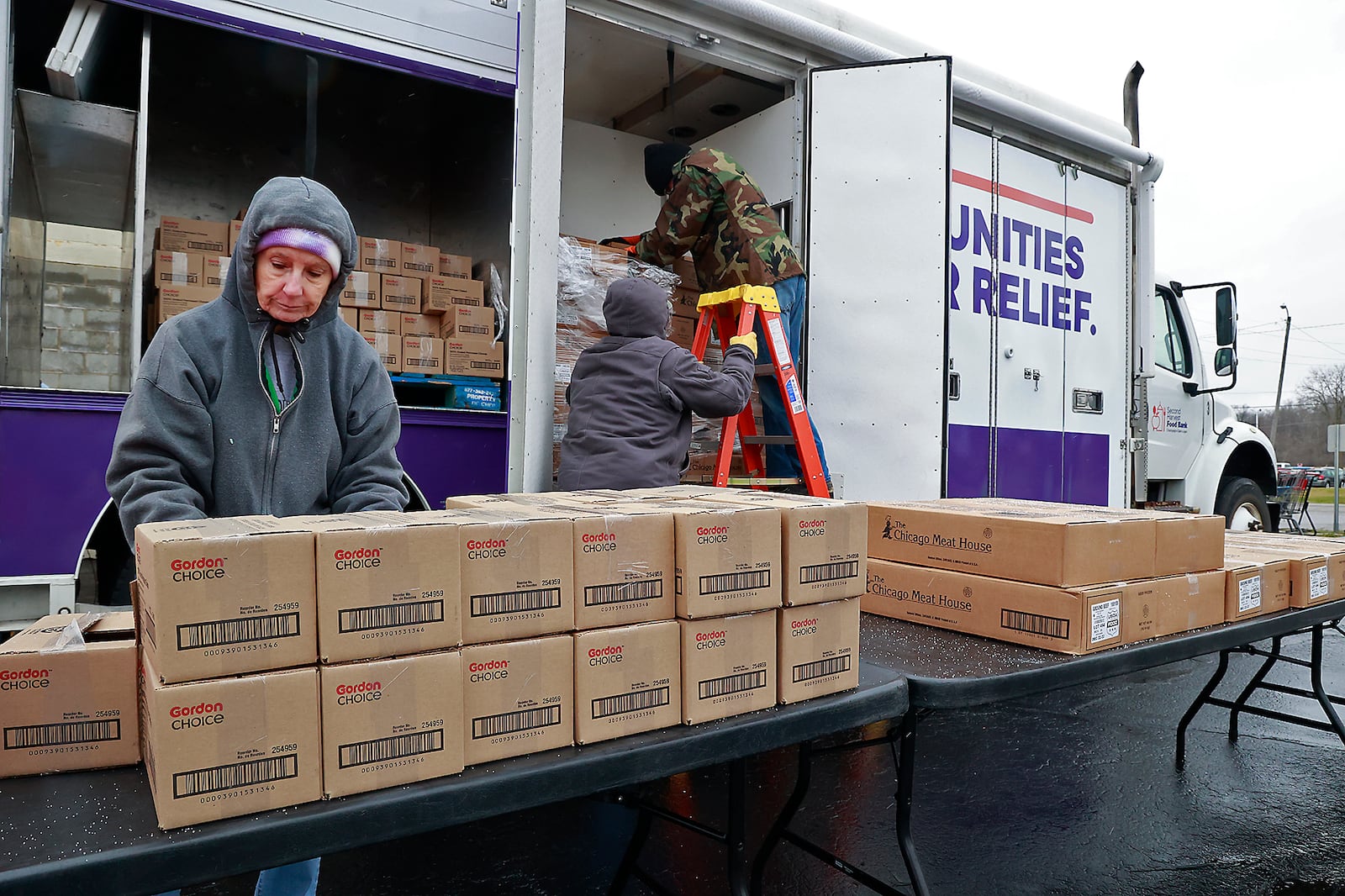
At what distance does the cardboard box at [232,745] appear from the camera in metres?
1.07

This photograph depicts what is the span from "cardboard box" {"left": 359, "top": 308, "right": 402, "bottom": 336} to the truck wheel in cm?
579

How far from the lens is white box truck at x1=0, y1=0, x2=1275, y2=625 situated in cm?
305

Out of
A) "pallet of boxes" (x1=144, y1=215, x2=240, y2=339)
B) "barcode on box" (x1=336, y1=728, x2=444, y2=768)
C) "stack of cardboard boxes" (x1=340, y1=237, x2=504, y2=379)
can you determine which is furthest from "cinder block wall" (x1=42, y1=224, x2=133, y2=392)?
"barcode on box" (x1=336, y1=728, x2=444, y2=768)

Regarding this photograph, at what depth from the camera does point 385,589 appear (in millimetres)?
1214

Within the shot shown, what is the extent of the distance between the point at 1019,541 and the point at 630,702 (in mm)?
1105

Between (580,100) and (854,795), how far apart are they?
13.9 ft

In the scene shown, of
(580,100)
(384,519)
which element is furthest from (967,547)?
(580,100)

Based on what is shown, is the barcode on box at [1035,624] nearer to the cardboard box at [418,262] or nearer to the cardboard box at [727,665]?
the cardboard box at [727,665]

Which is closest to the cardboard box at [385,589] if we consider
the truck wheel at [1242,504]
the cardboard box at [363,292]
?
the cardboard box at [363,292]

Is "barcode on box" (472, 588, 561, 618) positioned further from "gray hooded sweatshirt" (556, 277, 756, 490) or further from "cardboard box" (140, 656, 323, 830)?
"gray hooded sweatshirt" (556, 277, 756, 490)

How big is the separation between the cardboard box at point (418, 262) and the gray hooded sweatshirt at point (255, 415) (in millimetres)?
2288

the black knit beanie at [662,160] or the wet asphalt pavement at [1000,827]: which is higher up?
the black knit beanie at [662,160]

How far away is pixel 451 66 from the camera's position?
332cm

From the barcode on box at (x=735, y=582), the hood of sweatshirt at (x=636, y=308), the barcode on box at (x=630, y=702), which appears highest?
the hood of sweatshirt at (x=636, y=308)
